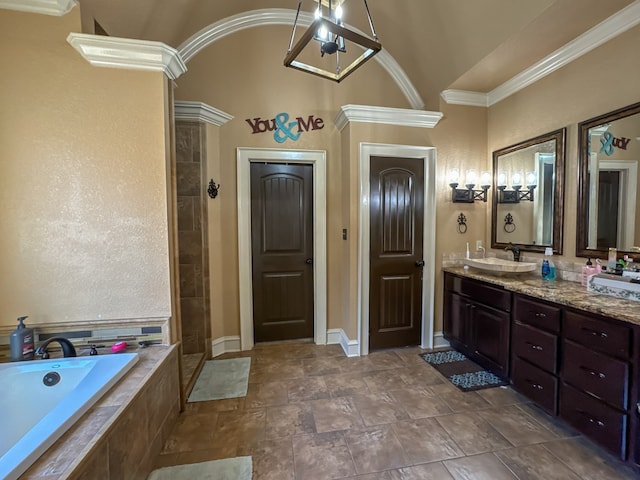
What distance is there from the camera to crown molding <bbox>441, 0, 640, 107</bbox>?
193cm

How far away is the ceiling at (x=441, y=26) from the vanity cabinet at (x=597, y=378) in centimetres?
206

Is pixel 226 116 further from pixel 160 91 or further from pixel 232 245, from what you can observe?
pixel 232 245

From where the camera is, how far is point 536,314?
2.05m

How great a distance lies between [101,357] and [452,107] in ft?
12.5

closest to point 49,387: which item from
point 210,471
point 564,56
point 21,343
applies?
point 21,343

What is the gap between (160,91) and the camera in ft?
6.07

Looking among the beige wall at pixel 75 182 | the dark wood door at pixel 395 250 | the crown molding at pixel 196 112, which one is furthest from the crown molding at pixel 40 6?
the dark wood door at pixel 395 250

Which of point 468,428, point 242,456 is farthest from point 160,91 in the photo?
point 468,428

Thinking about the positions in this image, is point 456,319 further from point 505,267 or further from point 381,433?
point 381,433

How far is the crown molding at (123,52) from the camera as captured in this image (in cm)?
170

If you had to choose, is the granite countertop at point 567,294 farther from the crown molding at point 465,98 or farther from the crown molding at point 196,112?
the crown molding at point 196,112

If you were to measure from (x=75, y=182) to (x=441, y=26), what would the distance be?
3.23 m

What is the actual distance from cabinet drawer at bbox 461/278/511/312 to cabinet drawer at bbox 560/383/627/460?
65 cm

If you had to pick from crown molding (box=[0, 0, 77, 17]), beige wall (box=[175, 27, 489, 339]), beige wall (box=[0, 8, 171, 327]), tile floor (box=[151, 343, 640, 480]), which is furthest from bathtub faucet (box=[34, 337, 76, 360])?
crown molding (box=[0, 0, 77, 17])
